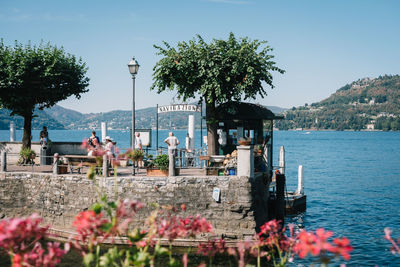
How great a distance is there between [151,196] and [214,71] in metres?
5.87

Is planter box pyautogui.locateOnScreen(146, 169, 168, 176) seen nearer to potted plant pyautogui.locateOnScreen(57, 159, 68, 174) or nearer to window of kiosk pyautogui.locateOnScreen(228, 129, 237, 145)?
potted plant pyautogui.locateOnScreen(57, 159, 68, 174)

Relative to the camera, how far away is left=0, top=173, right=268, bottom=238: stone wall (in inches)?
572

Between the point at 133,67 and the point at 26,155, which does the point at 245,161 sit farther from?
the point at 26,155

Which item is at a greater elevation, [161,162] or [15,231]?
[15,231]

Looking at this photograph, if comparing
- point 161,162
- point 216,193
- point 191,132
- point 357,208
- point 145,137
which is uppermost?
point 191,132

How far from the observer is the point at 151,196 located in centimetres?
1510

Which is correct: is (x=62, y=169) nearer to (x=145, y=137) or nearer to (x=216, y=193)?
(x=145, y=137)

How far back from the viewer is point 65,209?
16.4 meters

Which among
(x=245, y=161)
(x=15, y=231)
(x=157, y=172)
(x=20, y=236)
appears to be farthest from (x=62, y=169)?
(x=15, y=231)

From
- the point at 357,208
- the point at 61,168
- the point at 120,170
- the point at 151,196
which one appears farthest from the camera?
the point at 357,208

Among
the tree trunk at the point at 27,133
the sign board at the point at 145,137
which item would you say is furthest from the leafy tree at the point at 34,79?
the sign board at the point at 145,137

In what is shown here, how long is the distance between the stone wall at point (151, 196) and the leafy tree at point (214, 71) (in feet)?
13.3

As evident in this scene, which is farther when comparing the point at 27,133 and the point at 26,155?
the point at 27,133

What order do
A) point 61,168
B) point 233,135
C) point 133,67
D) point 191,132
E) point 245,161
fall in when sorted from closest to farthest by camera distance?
point 245,161, point 133,67, point 61,168, point 233,135, point 191,132
